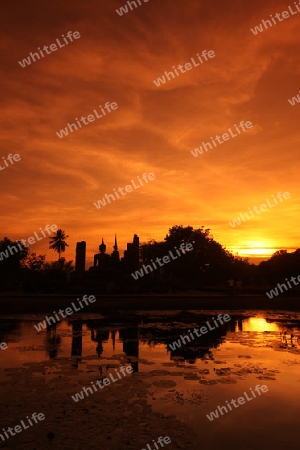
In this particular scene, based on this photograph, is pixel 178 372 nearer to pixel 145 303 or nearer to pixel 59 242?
pixel 145 303

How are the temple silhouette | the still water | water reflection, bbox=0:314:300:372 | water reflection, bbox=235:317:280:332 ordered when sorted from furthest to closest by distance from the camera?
1. the temple silhouette
2. water reflection, bbox=235:317:280:332
3. water reflection, bbox=0:314:300:372
4. the still water

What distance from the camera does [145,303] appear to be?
35.6 m

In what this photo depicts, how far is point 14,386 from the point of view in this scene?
1030cm

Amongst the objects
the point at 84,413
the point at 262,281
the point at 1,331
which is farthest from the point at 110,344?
the point at 262,281

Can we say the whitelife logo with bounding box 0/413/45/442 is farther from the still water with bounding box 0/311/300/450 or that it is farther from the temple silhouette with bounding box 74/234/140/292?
the temple silhouette with bounding box 74/234/140/292

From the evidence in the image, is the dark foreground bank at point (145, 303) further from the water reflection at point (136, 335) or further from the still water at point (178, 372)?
the still water at point (178, 372)

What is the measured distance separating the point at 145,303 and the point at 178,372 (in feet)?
77.1

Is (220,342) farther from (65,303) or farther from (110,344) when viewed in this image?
(65,303)

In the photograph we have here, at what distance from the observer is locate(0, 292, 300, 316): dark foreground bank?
31.5m

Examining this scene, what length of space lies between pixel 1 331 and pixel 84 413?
12722 mm

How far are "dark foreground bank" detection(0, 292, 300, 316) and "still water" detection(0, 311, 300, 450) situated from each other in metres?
8.51

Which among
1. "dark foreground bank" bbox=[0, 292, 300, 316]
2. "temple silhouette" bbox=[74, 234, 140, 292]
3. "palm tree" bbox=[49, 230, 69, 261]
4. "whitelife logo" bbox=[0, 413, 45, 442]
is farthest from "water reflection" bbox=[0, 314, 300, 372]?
"palm tree" bbox=[49, 230, 69, 261]

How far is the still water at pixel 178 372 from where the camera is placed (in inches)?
310

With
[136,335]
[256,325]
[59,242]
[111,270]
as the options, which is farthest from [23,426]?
[59,242]
